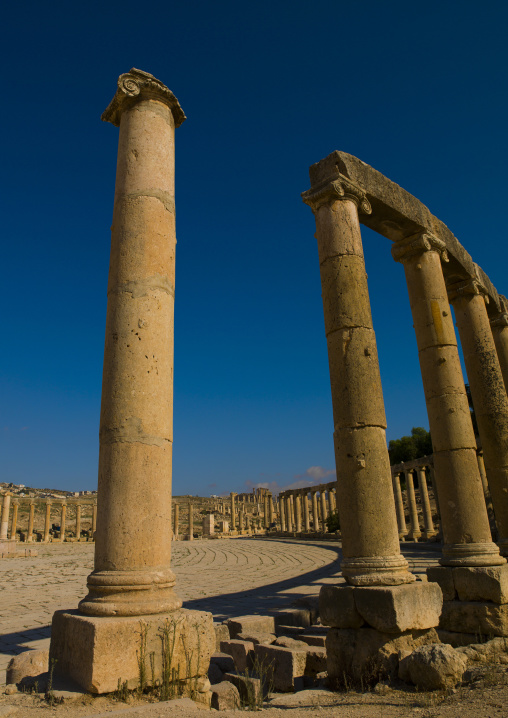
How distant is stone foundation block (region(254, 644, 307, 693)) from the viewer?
19.9ft

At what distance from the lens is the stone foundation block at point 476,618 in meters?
7.52

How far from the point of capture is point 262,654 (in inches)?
251

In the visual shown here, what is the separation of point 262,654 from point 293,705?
161 cm

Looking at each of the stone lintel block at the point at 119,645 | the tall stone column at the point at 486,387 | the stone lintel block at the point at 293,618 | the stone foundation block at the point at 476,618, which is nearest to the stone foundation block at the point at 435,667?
the stone lintel block at the point at 119,645

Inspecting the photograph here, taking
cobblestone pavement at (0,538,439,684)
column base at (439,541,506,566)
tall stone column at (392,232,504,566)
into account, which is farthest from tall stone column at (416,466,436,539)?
column base at (439,541,506,566)

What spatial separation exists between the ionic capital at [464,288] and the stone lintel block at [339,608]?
8.45m

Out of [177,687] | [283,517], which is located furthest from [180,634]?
[283,517]

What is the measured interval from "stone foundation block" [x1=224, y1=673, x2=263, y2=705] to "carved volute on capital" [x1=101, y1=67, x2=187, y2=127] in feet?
22.4

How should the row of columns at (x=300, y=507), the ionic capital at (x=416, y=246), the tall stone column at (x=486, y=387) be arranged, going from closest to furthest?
the ionic capital at (x=416, y=246), the tall stone column at (x=486, y=387), the row of columns at (x=300, y=507)

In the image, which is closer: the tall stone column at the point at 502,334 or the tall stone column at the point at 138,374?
the tall stone column at the point at 138,374

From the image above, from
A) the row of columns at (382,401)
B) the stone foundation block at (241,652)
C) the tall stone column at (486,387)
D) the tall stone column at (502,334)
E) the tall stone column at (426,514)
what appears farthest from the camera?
the tall stone column at (426,514)

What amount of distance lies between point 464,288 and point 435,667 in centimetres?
943

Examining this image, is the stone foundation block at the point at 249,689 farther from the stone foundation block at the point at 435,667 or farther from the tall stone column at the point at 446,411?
the tall stone column at the point at 446,411

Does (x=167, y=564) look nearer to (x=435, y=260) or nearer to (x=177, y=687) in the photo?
(x=177, y=687)
